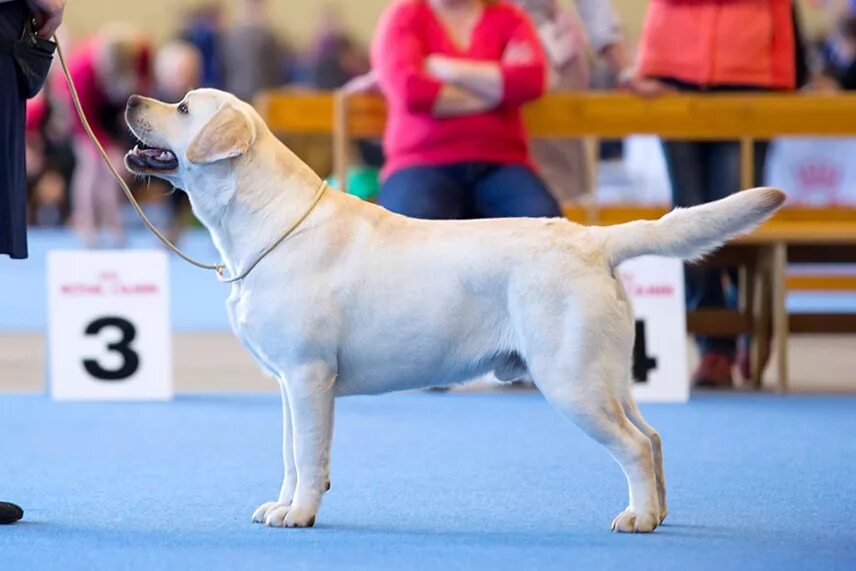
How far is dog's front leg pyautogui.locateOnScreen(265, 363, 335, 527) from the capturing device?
3.34 meters

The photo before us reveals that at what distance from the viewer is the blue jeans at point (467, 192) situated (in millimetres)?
5602

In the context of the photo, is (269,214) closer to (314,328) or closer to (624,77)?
(314,328)

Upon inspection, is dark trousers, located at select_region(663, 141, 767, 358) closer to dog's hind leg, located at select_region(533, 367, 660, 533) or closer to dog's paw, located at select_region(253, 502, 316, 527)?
dog's hind leg, located at select_region(533, 367, 660, 533)

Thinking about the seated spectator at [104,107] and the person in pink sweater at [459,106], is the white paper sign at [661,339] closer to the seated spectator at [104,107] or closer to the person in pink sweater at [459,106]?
the person in pink sweater at [459,106]

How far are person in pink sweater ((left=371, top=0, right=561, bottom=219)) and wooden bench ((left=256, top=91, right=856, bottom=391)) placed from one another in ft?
1.41

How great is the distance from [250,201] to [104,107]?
8456 millimetres

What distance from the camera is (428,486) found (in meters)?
3.88

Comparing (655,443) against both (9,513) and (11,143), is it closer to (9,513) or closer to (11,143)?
(9,513)

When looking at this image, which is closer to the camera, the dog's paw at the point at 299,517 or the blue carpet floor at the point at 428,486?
the blue carpet floor at the point at 428,486

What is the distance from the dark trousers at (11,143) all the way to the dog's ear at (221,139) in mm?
461

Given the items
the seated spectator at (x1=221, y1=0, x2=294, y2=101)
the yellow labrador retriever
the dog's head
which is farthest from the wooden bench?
the seated spectator at (x1=221, y1=0, x2=294, y2=101)

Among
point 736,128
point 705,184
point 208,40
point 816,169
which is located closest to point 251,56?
point 208,40

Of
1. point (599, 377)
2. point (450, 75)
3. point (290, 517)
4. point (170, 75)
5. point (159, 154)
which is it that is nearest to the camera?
point (599, 377)

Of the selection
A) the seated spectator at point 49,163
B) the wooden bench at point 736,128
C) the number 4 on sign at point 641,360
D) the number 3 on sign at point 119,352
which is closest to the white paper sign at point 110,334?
the number 3 on sign at point 119,352
